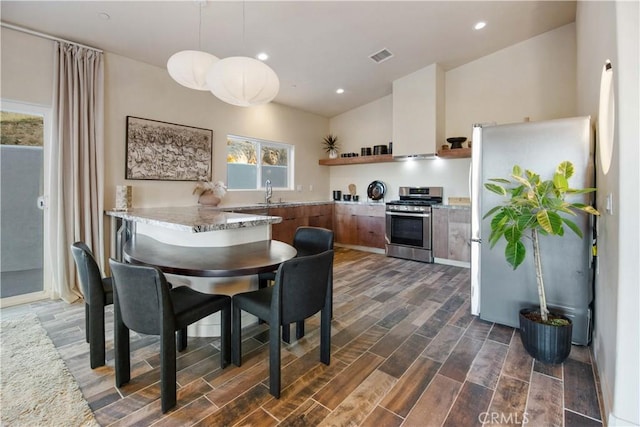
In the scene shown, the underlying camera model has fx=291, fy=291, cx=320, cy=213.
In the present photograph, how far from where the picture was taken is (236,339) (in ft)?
6.64

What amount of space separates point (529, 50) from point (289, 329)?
205 inches

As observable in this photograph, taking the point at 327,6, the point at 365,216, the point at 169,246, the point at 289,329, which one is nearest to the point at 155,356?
the point at 169,246

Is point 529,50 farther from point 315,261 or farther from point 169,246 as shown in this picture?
point 169,246

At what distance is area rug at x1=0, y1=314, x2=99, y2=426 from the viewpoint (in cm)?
155

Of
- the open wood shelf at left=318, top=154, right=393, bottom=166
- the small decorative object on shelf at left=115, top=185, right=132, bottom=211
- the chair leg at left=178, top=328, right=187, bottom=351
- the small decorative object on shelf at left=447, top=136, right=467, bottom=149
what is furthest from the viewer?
the open wood shelf at left=318, top=154, right=393, bottom=166

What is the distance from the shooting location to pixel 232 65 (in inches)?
78.0

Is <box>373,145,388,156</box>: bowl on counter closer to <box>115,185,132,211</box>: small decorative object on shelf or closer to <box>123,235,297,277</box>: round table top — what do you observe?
<box>123,235,297,277</box>: round table top

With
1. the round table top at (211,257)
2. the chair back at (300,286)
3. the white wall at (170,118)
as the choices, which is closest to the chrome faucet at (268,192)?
the white wall at (170,118)

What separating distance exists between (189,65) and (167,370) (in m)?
2.12

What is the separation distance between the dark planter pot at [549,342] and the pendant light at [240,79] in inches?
103

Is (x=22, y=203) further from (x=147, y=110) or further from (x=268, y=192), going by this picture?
(x=268, y=192)

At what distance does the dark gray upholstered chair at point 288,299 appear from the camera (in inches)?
65.2

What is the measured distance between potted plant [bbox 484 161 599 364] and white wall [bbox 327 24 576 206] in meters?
2.79

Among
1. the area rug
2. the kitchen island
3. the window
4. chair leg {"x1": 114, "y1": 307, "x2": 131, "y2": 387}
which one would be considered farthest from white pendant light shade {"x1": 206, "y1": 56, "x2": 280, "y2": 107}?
the window
